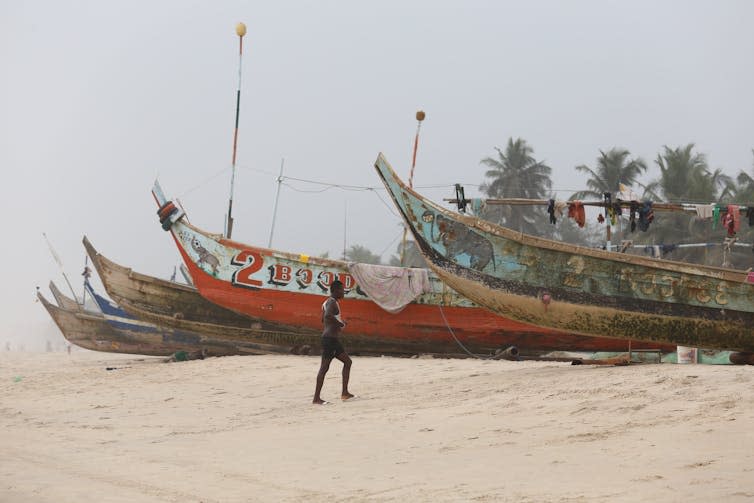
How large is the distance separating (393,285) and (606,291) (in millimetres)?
6111

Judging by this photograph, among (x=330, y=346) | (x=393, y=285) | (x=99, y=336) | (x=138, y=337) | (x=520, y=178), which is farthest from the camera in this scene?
(x=520, y=178)

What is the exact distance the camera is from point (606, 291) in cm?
1083

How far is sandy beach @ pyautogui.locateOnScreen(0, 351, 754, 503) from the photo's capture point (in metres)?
5.17

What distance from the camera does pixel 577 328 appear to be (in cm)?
1102

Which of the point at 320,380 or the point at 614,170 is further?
the point at 614,170

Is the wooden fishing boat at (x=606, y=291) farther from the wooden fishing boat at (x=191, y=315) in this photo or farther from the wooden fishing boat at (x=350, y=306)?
the wooden fishing boat at (x=191, y=315)

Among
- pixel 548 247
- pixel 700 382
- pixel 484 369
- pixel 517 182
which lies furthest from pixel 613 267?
pixel 517 182

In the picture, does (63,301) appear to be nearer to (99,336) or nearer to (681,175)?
(99,336)

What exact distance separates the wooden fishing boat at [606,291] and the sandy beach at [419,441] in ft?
2.90

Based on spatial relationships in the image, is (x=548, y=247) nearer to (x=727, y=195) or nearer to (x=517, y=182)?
(x=727, y=195)

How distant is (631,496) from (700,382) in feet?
11.4

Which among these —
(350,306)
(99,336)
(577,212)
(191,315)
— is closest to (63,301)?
(99,336)

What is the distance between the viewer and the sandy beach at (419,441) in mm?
5172

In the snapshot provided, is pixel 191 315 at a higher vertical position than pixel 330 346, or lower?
higher
